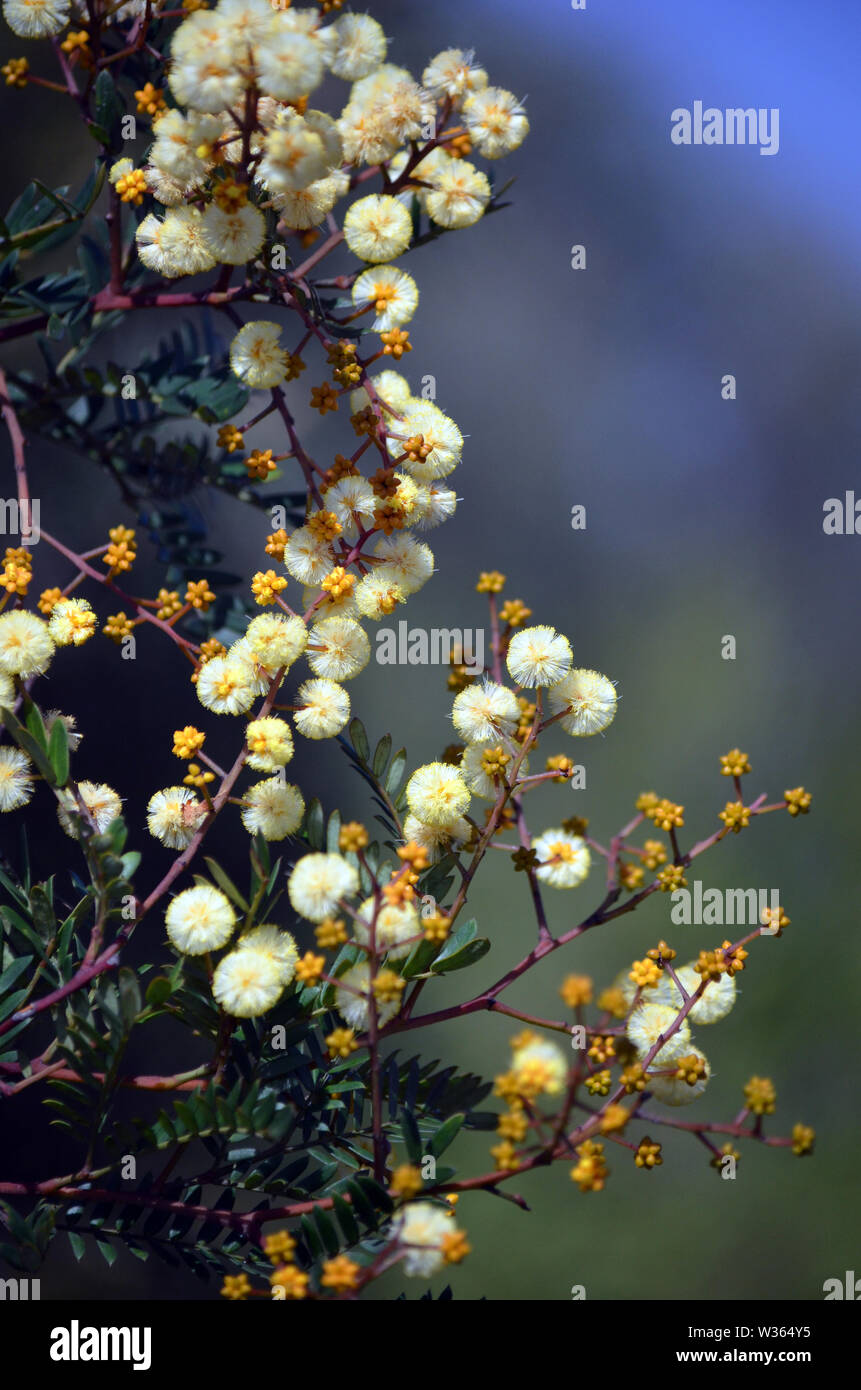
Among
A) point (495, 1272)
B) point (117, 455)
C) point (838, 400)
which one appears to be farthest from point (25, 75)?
point (838, 400)

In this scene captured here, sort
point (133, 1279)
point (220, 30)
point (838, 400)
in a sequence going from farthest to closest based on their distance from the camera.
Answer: point (838, 400) → point (133, 1279) → point (220, 30)

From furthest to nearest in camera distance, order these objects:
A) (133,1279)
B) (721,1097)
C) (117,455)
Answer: (721,1097) < (133,1279) < (117,455)

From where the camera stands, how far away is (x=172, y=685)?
100 centimetres

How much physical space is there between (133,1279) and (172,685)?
0.60 m

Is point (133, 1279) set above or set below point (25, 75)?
below

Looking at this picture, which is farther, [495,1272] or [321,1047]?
[495,1272]

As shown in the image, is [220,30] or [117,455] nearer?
[220,30]

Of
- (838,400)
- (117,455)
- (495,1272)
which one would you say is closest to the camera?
(117,455)
